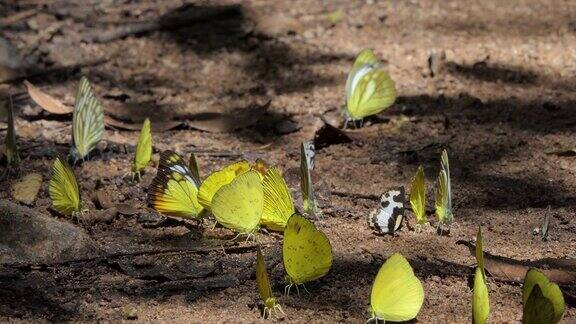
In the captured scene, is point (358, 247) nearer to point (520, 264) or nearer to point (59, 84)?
point (520, 264)

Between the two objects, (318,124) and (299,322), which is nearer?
(299,322)

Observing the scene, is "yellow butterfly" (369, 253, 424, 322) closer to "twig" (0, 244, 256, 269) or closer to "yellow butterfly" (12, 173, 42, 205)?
"twig" (0, 244, 256, 269)

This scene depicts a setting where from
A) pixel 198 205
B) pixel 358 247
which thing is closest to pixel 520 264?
pixel 358 247

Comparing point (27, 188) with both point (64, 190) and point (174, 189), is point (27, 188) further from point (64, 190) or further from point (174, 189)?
point (174, 189)

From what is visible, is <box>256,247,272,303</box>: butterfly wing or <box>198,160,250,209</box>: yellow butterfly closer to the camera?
<box>256,247,272,303</box>: butterfly wing

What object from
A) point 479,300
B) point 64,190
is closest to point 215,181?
point 64,190

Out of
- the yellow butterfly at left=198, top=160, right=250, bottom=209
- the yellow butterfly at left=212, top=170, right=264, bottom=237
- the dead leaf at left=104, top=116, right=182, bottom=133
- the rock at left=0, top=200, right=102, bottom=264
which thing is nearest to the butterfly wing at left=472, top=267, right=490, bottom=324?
the yellow butterfly at left=212, top=170, right=264, bottom=237

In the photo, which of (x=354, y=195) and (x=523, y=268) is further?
(x=354, y=195)
